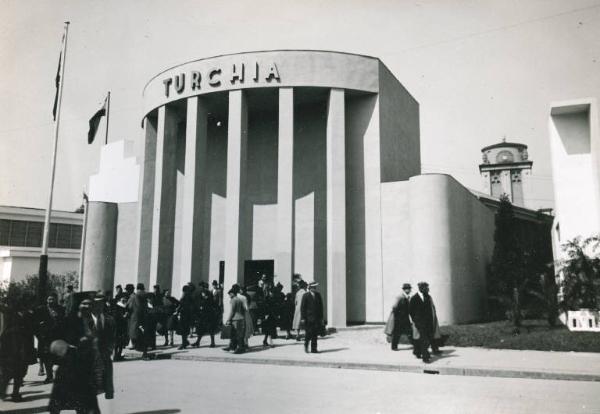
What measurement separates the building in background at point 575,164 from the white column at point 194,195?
583 inches

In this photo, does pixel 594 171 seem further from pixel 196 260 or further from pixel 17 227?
pixel 17 227

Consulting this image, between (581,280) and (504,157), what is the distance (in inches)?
2172

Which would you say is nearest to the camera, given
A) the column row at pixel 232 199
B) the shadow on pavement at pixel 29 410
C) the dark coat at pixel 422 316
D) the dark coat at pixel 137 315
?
the shadow on pavement at pixel 29 410

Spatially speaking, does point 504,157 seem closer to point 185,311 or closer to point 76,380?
point 185,311

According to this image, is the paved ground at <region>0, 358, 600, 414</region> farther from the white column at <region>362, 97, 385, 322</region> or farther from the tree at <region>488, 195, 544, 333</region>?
the tree at <region>488, 195, 544, 333</region>

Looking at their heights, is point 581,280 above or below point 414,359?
above

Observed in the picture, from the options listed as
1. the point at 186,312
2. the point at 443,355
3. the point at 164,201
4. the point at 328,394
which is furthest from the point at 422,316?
the point at 164,201

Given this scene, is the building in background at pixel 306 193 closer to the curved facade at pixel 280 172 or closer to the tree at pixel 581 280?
the curved facade at pixel 280 172

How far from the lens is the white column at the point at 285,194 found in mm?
20766

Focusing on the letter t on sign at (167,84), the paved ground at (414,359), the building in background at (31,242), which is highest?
the letter t on sign at (167,84)

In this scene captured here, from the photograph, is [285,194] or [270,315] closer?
[270,315]

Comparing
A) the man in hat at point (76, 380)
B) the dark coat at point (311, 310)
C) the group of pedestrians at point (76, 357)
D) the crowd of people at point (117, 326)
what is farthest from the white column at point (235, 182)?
the man in hat at point (76, 380)

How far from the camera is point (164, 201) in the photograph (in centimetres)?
2486

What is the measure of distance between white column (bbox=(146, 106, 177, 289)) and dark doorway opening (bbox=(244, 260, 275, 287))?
3.87 metres
